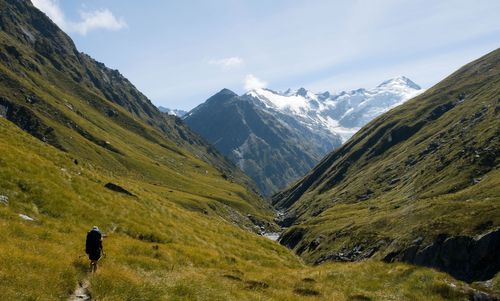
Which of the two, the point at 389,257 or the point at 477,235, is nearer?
the point at 477,235

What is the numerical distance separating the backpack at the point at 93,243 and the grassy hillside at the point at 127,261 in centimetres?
87

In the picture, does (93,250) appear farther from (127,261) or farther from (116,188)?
(116,188)

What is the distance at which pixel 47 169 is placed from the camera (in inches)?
1425

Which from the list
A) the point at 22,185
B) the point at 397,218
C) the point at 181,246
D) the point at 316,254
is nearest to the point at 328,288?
the point at 181,246

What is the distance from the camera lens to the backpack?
22266 millimetres

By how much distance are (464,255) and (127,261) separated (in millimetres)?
73020

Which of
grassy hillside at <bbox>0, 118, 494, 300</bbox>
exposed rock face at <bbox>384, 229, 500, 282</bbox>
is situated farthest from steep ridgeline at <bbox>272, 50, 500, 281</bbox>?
grassy hillside at <bbox>0, 118, 494, 300</bbox>

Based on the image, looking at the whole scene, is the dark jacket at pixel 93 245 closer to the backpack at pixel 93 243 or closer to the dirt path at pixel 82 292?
the backpack at pixel 93 243

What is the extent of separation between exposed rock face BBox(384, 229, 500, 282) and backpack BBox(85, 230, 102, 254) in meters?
69.9

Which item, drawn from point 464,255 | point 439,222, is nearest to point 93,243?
point 464,255

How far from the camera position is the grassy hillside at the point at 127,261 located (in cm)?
1995

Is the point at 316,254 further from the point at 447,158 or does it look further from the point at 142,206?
the point at 142,206

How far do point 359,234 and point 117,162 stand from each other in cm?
10610

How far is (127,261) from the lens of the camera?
26.6 m
